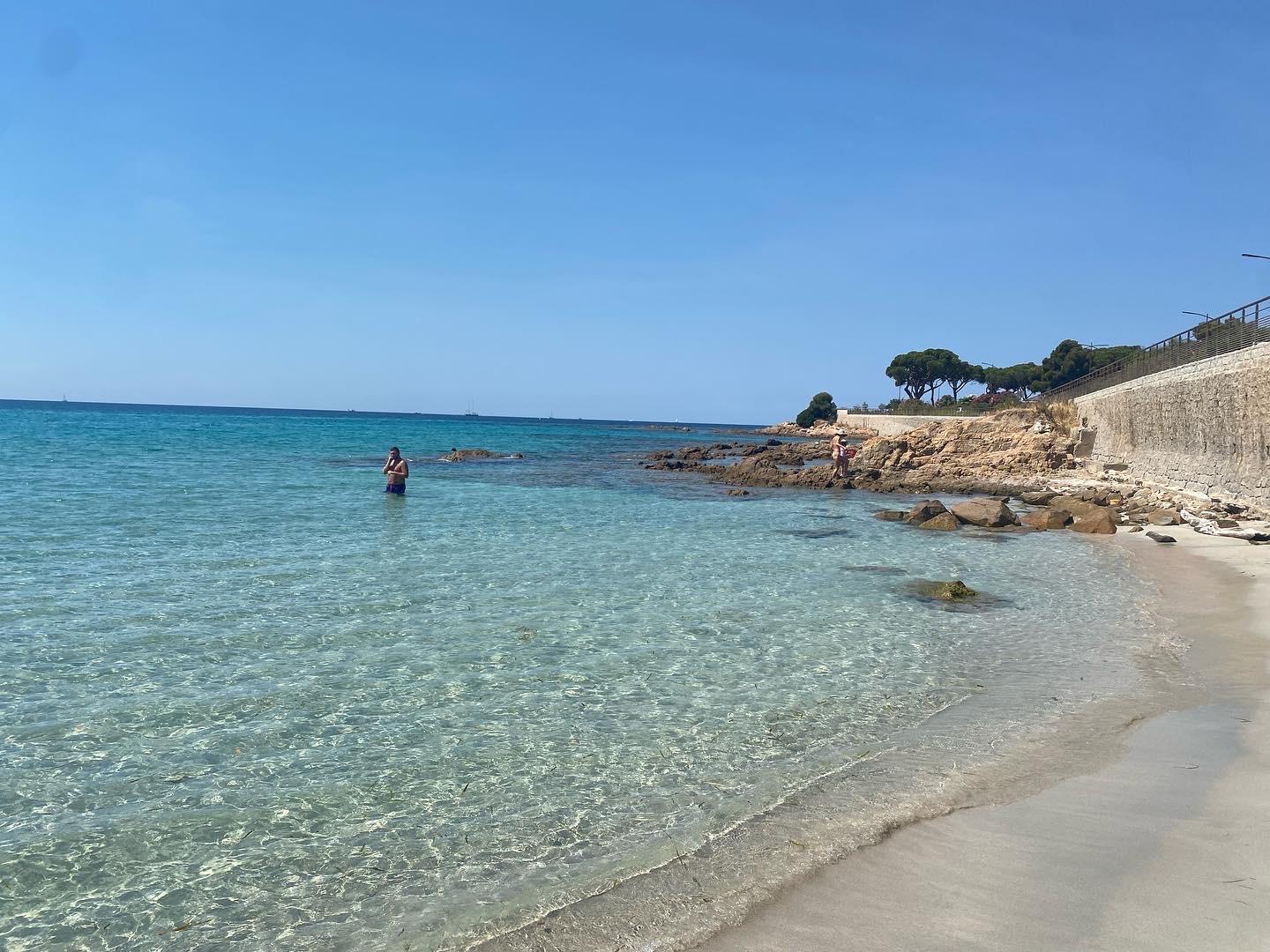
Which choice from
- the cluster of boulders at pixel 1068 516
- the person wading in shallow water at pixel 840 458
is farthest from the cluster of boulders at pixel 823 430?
the cluster of boulders at pixel 1068 516

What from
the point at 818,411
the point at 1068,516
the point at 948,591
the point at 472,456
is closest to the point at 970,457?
the point at 1068,516

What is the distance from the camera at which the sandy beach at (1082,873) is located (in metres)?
3.73

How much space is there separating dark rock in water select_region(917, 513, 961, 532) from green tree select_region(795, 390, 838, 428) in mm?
96057

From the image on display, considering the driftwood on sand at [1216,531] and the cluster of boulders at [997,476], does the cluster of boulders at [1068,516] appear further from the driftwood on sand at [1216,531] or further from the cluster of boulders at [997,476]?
the driftwood on sand at [1216,531]

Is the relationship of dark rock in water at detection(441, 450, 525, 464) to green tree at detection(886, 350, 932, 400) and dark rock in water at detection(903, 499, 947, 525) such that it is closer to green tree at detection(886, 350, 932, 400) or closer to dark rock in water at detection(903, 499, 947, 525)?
dark rock in water at detection(903, 499, 947, 525)

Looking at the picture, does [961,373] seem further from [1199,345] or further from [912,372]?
[1199,345]

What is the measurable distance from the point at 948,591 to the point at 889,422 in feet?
186

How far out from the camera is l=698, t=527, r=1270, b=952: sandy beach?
3732 mm

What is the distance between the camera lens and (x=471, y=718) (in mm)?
6879

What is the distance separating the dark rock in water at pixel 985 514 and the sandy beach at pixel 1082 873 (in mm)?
15002

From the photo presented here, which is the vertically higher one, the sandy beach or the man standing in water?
the man standing in water

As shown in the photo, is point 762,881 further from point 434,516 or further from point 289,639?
point 434,516

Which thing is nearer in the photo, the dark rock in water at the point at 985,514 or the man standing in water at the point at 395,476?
the dark rock in water at the point at 985,514

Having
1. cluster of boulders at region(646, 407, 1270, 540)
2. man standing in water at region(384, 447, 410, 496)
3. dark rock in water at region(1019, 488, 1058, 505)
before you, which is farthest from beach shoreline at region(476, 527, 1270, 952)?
man standing in water at region(384, 447, 410, 496)
